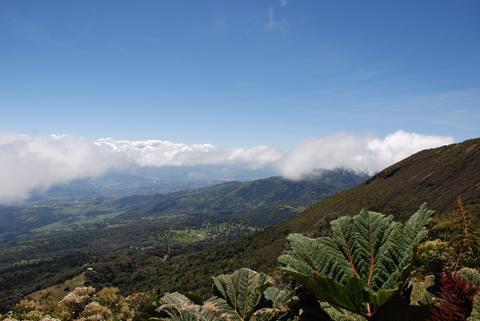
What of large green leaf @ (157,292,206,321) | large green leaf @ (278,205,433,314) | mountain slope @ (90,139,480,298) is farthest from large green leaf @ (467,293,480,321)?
mountain slope @ (90,139,480,298)

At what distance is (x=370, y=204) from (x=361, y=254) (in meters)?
157

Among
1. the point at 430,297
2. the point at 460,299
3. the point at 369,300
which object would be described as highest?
the point at 460,299

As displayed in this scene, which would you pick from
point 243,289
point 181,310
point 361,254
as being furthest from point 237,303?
point 361,254

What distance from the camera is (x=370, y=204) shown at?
152000mm

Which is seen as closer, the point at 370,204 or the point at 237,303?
the point at 237,303

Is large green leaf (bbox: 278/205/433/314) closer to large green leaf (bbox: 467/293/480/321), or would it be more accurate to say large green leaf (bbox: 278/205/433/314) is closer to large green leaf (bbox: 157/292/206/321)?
large green leaf (bbox: 467/293/480/321)

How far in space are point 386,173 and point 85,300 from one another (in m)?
193

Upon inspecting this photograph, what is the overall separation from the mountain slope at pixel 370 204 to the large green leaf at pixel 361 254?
350 feet

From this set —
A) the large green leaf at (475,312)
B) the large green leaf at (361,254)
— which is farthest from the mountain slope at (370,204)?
the large green leaf at (475,312)

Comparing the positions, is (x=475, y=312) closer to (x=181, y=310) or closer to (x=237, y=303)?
(x=237, y=303)

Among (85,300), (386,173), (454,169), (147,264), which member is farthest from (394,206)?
(85,300)

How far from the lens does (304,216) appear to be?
161125 millimetres

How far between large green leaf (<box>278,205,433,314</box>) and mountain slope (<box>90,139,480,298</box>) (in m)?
107

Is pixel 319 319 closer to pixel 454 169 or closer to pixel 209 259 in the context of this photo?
pixel 209 259
